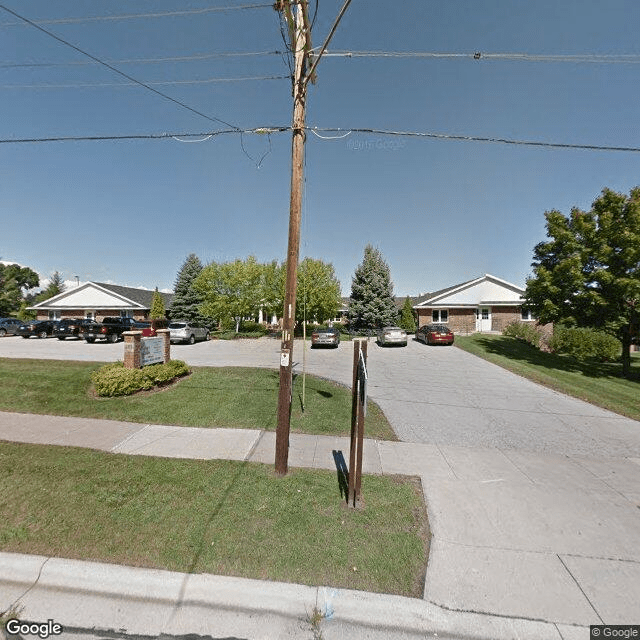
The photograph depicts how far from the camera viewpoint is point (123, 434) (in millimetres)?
5961

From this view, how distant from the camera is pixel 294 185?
4.69 meters

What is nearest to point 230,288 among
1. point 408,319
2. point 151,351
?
point 408,319

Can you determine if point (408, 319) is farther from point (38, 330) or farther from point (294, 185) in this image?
point (38, 330)

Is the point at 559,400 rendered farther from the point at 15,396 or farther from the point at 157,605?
the point at 15,396

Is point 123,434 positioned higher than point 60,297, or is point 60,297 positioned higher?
point 60,297

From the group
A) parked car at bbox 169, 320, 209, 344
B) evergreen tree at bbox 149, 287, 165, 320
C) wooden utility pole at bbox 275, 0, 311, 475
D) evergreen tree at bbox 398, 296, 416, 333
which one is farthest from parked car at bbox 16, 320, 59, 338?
evergreen tree at bbox 398, 296, 416, 333

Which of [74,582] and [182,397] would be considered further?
[182,397]

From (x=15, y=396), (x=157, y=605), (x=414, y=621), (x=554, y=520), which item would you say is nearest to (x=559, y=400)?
(x=554, y=520)

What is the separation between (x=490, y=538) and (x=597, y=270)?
13708mm

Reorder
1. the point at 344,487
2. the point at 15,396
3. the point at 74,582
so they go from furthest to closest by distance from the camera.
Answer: the point at 15,396 < the point at 344,487 < the point at 74,582

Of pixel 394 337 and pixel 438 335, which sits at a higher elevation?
pixel 438 335

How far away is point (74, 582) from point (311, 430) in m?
4.13

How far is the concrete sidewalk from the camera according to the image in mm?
2533

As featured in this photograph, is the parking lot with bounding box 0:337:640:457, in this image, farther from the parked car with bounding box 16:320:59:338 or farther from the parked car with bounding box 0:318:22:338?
the parked car with bounding box 0:318:22:338
